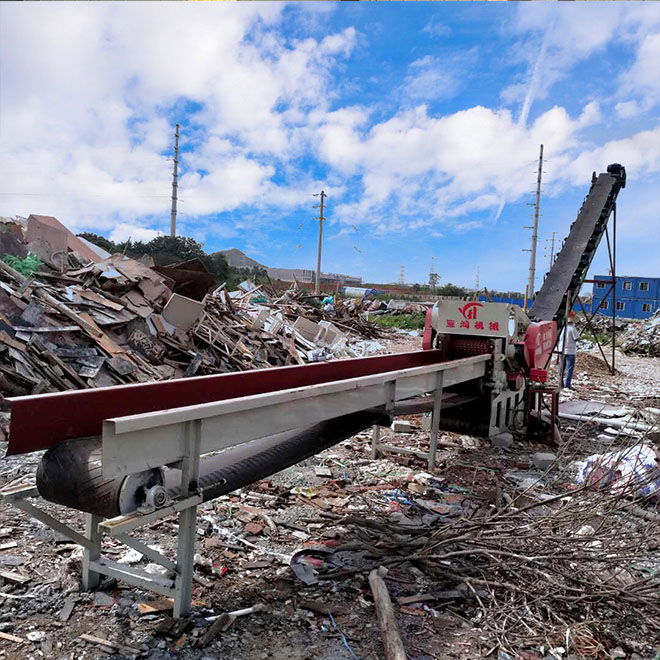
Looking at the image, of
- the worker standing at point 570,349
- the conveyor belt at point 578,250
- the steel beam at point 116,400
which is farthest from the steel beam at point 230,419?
the worker standing at point 570,349

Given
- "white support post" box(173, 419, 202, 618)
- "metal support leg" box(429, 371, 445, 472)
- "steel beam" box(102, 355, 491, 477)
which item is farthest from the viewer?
"metal support leg" box(429, 371, 445, 472)

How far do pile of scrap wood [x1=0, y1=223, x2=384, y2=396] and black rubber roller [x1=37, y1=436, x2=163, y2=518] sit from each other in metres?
5.12

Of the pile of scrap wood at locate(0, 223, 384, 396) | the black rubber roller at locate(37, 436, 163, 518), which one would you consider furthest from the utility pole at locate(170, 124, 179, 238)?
the black rubber roller at locate(37, 436, 163, 518)

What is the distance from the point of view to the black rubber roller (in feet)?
7.03

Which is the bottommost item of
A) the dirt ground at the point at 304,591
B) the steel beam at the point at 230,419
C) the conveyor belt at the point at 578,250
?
the dirt ground at the point at 304,591

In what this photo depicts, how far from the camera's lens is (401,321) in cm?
2528

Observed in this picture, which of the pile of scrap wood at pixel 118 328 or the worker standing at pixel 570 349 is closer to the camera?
the pile of scrap wood at pixel 118 328

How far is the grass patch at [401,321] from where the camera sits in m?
24.2

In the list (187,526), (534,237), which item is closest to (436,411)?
(187,526)

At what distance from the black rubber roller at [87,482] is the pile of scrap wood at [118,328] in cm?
512

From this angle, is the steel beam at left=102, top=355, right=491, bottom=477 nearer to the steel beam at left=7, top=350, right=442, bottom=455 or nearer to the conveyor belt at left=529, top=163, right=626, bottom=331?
the steel beam at left=7, top=350, right=442, bottom=455

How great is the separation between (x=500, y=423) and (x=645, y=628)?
3315 mm

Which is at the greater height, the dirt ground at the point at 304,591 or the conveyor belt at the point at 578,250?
the conveyor belt at the point at 578,250

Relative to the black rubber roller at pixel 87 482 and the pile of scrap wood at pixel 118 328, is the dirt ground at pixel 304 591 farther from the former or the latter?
the pile of scrap wood at pixel 118 328
